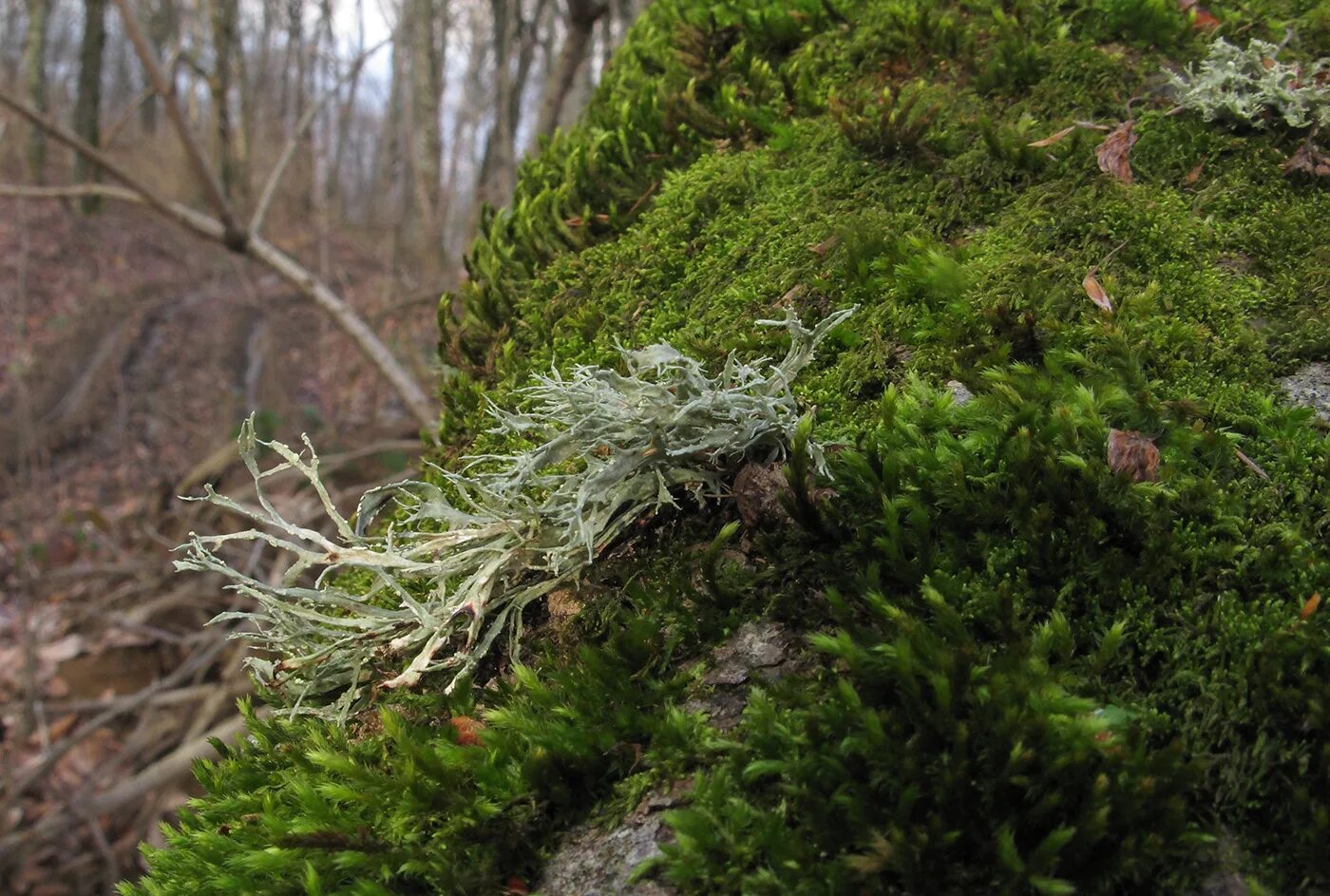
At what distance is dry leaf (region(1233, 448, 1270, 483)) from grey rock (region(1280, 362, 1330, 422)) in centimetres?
18

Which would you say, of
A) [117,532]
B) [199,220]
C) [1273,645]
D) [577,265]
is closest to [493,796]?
[1273,645]

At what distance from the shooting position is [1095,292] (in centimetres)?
154

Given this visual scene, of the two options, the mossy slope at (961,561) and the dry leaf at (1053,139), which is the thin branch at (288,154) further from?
the dry leaf at (1053,139)

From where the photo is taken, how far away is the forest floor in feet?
16.4

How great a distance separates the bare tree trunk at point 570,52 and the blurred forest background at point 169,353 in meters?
0.02

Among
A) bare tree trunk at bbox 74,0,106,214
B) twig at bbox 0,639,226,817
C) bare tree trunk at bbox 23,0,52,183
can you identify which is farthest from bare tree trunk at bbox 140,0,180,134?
twig at bbox 0,639,226,817

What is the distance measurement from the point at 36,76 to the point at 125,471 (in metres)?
10.8

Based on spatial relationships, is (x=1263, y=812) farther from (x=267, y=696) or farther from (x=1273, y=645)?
(x=267, y=696)

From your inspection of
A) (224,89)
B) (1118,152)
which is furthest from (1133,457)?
(224,89)

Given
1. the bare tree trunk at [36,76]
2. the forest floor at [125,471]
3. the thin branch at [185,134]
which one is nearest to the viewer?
the thin branch at [185,134]

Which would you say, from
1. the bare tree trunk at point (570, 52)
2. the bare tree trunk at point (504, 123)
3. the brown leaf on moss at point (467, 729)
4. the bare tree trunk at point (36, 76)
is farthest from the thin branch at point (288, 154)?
the bare tree trunk at point (36, 76)

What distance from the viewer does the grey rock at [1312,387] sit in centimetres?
138

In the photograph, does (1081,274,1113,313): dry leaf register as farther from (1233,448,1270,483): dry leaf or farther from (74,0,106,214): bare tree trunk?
(74,0,106,214): bare tree trunk

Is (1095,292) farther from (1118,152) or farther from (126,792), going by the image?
(126,792)
